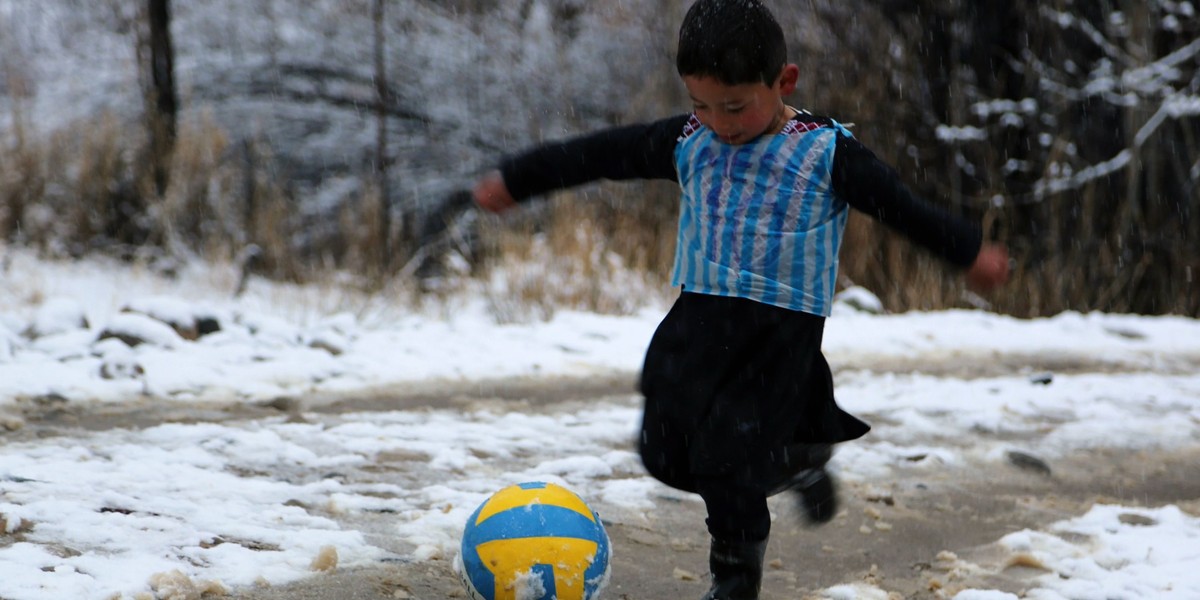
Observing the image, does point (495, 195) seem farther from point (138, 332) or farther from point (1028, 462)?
point (138, 332)

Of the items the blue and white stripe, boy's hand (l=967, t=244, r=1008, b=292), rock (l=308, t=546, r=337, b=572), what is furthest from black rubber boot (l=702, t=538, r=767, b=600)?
rock (l=308, t=546, r=337, b=572)

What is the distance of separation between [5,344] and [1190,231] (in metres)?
11.7

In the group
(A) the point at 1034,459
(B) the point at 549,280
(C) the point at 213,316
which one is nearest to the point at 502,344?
(C) the point at 213,316

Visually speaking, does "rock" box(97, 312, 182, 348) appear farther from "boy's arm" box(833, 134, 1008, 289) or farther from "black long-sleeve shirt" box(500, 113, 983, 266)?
"boy's arm" box(833, 134, 1008, 289)

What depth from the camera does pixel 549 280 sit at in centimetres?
946

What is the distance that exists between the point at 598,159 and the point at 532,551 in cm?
105

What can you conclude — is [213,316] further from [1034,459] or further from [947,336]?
[947,336]

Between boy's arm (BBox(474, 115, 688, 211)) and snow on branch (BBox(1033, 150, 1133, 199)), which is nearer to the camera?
boy's arm (BBox(474, 115, 688, 211))

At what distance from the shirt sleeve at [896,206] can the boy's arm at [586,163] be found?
0.44 metres

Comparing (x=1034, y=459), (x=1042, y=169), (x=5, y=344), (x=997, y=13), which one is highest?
(x=997, y=13)

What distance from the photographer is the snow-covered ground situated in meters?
2.98

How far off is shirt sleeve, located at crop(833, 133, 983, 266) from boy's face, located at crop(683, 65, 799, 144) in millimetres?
192

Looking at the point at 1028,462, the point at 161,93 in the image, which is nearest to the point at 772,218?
the point at 1028,462

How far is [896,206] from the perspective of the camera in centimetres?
270
